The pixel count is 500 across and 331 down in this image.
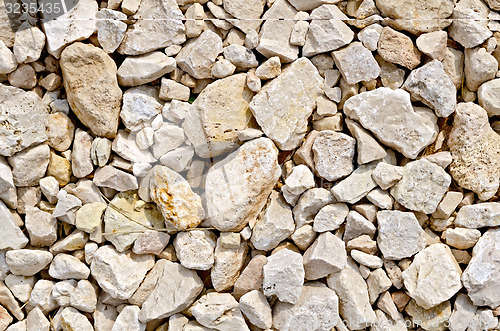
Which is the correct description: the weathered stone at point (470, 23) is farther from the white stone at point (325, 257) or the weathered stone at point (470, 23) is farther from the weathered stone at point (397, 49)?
the white stone at point (325, 257)

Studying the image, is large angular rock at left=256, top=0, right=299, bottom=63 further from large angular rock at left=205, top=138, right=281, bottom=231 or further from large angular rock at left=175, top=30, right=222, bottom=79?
large angular rock at left=205, top=138, right=281, bottom=231

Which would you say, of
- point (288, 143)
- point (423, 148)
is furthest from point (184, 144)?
point (423, 148)

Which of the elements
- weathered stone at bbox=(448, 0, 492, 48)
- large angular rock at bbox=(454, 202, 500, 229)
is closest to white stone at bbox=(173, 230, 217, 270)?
large angular rock at bbox=(454, 202, 500, 229)

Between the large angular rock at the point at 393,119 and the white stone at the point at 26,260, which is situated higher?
the large angular rock at the point at 393,119

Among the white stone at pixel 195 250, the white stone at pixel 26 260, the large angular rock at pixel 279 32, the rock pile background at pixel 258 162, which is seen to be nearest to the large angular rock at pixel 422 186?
the rock pile background at pixel 258 162

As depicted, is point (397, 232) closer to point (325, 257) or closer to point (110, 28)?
point (325, 257)
